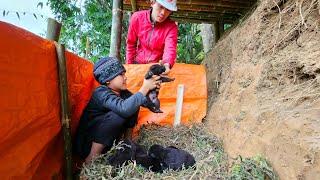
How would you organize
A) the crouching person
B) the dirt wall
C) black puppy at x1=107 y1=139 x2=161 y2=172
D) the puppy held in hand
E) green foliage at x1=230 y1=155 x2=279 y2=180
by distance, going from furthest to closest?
the puppy held in hand, the crouching person, black puppy at x1=107 y1=139 x2=161 y2=172, green foliage at x1=230 y1=155 x2=279 y2=180, the dirt wall

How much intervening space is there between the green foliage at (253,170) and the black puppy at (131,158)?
0.62m

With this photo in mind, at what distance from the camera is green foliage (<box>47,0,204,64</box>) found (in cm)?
971

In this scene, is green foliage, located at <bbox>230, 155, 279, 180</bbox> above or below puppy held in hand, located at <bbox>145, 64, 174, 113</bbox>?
below

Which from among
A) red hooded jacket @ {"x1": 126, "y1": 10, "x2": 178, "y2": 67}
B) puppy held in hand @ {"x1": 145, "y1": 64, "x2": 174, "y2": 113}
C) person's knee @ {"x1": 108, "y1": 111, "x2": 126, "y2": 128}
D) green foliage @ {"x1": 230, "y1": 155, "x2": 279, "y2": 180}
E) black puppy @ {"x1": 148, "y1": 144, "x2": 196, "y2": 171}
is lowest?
black puppy @ {"x1": 148, "y1": 144, "x2": 196, "y2": 171}

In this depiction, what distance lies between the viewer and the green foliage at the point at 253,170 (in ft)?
6.51

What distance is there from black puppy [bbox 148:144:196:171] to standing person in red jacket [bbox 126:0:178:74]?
140 centimetres

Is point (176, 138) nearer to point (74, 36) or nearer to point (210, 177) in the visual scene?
point (210, 177)

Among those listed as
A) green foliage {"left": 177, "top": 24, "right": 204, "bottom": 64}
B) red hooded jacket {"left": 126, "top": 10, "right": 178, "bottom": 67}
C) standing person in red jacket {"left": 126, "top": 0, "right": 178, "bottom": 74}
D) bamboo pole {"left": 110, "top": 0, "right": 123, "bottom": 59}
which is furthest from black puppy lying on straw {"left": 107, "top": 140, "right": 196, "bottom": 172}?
green foliage {"left": 177, "top": 24, "right": 204, "bottom": 64}

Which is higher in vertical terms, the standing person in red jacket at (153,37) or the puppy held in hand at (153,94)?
the standing person in red jacket at (153,37)

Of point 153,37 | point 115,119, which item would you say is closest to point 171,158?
point 115,119

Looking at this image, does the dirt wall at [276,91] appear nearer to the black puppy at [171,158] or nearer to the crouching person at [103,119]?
the black puppy at [171,158]

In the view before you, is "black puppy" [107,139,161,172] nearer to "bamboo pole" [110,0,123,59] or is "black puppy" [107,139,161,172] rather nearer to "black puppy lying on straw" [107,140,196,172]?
"black puppy lying on straw" [107,140,196,172]

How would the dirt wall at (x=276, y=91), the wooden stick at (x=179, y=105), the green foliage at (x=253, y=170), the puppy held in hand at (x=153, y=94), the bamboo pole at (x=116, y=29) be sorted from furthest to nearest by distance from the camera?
the bamboo pole at (x=116, y=29)
the wooden stick at (x=179, y=105)
the puppy held in hand at (x=153, y=94)
the green foliage at (x=253, y=170)
the dirt wall at (x=276, y=91)

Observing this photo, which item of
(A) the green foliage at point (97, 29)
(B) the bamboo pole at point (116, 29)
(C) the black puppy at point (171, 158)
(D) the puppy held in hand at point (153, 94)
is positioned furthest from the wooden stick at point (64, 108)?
(A) the green foliage at point (97, 29)
